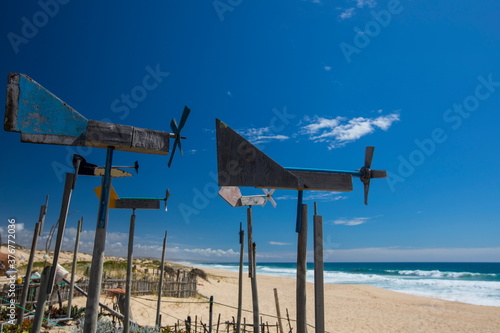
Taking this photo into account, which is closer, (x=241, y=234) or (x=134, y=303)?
(x=241, y=234)

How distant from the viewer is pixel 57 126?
121 inches

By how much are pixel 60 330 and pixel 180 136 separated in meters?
7.77

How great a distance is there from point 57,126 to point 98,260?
1419mm

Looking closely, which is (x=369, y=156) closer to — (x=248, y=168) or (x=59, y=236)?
(x=248, y=168)

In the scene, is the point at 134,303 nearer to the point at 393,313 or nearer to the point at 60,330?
the point at 60,330

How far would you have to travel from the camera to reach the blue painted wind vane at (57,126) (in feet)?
9.53

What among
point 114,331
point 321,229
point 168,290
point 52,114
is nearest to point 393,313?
point 168,290

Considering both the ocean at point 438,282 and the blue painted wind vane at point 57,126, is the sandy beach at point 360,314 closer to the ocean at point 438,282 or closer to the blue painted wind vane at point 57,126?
the ocean at point 438,282

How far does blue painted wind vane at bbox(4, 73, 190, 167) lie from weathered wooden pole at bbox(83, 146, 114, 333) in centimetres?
20

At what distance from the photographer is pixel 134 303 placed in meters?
13.8

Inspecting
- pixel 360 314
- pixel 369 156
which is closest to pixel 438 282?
pixel 360 314

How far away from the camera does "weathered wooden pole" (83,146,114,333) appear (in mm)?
3117

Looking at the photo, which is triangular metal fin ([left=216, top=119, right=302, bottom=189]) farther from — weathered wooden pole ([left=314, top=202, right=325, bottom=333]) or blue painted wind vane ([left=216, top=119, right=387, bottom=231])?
weathered wooden pole ([left=314, top=202, right=325, bottom=333])

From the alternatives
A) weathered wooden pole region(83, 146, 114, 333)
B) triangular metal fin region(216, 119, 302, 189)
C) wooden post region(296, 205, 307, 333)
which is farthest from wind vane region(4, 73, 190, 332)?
wooden post region(296, 205, 307, 333)
